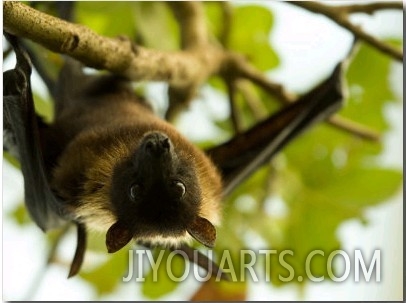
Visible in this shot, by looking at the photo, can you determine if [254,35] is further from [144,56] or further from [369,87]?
[144,56]

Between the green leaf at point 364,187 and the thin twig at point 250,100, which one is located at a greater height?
the thin twig at point 250,100

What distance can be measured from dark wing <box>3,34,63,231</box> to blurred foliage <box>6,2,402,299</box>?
43.1 inches

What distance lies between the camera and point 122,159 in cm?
288

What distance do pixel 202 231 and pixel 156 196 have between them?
0.28 m

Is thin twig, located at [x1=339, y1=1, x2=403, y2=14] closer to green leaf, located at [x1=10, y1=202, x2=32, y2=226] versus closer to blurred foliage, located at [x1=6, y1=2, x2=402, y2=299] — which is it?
blurred foliage, located at [x1=6, y1=2, x2=402, y2=299]

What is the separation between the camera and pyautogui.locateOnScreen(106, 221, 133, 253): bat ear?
2.74 metres

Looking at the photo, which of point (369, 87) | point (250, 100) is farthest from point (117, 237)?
point (369, 87)

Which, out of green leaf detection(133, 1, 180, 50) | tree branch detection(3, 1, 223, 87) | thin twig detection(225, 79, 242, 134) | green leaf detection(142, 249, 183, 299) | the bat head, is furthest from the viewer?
green leaf detection(142, 249, 183, 299)

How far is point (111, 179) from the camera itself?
2908 millimetres

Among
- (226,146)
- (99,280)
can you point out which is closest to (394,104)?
(226,146)

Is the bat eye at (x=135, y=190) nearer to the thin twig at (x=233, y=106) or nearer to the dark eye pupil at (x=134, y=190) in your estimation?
the dark eye pupil at (x=134, y=190)

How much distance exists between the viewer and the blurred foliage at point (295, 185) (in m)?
4.18

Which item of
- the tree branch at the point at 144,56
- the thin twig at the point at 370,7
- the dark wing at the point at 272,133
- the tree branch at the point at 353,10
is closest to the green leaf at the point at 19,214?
the tree branch at the point at 144,56

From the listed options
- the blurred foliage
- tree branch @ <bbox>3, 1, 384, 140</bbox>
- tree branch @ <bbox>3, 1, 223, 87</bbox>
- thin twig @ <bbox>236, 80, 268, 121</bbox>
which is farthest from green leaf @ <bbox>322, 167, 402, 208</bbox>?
tree branch @ <bbox>3, 1, 223, 87</bbox>
